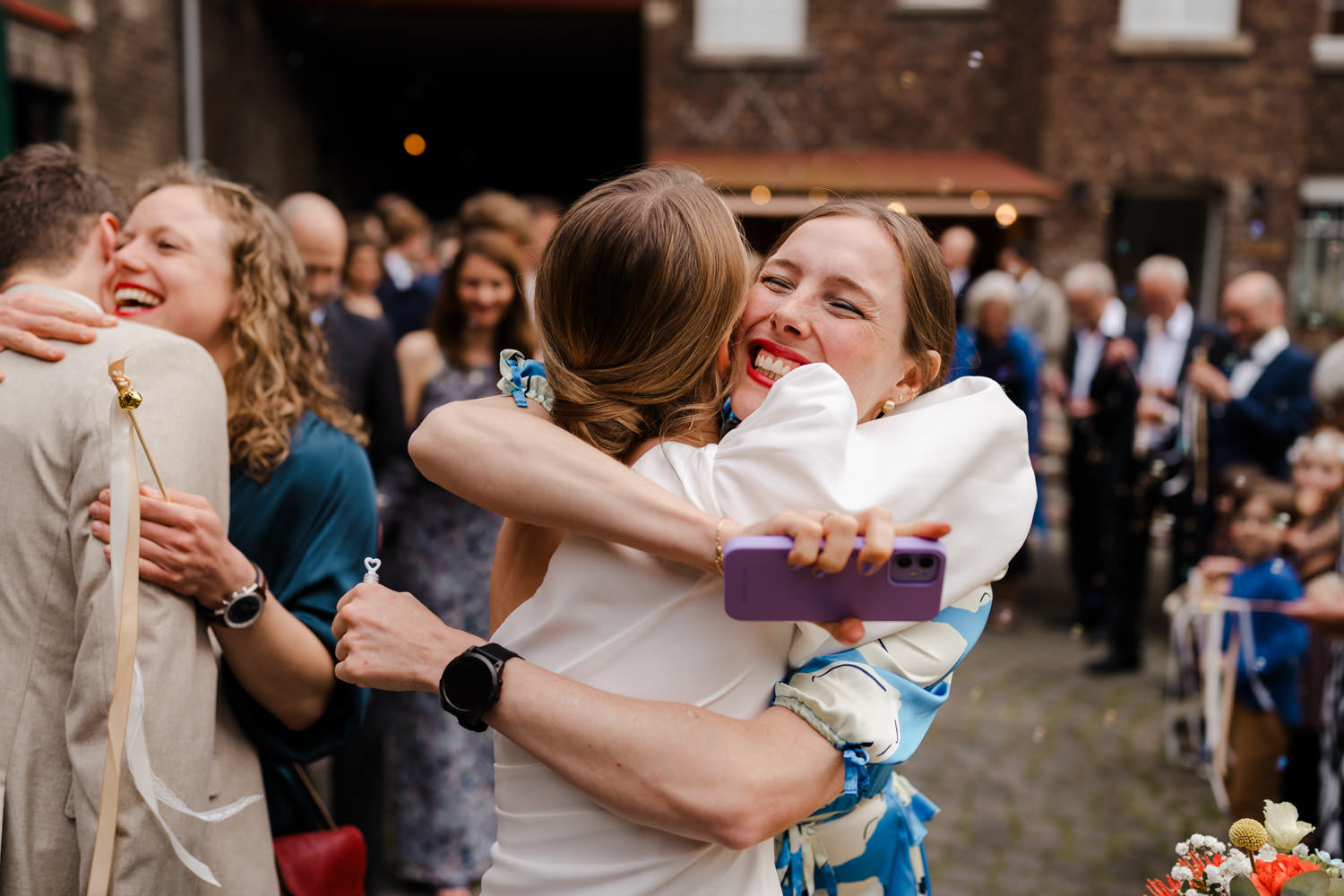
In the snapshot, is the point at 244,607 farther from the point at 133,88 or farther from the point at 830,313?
the point at 133,88

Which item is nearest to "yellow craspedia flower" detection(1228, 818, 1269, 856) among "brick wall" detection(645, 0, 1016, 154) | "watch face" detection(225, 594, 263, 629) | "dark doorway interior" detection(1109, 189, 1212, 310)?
"watch face" detection(225, 594, 263, 629)

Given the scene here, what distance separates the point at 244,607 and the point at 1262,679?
391cm

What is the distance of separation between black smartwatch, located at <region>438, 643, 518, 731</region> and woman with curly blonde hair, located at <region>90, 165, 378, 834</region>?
639 mm

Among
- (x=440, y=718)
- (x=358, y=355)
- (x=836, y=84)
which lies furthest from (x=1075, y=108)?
(x=440, y=718)

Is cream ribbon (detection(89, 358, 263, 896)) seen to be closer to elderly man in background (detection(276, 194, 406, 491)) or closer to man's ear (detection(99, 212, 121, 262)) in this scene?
man's ear (detection(99, 212, 121, 262))

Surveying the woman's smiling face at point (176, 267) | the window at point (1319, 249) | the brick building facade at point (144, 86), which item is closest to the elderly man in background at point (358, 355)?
the woman's smiling face at point (176, 267)

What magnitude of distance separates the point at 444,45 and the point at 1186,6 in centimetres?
989

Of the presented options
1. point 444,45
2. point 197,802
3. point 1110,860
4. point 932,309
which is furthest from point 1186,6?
point 197,802

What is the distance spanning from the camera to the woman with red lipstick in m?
3.97

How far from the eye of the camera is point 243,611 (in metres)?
1.81

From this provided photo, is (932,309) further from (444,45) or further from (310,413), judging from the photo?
(444,45)

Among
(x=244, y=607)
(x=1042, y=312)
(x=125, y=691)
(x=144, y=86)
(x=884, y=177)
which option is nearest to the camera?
(x=125, y=691)

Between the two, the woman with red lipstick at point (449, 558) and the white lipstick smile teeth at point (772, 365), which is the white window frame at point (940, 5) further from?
the white lipstick smile teeth at point (772, 365)

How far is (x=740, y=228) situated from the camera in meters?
1.52
